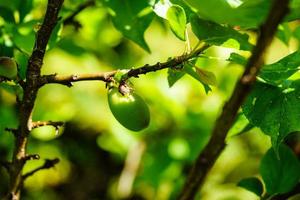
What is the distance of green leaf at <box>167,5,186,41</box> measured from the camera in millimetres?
719

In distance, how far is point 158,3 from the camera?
75 centimetres

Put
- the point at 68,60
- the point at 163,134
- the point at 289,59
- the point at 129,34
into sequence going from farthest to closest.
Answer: the point at 68,60
the point at 163,134
the point at 129,34
the point at 289,59

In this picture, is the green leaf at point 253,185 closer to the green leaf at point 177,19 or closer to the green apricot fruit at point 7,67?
the green leaf at point 177,19

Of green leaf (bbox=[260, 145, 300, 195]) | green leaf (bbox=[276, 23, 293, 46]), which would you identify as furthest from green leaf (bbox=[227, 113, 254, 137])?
green leaf (bbox=[276, 23, 293, 46])

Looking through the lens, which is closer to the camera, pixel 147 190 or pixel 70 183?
pixel 147 190

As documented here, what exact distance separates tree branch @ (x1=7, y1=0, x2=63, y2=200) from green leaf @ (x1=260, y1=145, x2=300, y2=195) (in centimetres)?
41

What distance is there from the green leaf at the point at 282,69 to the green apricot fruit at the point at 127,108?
0.18 meters

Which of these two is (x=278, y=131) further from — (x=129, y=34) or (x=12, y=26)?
(x=12, y=26)

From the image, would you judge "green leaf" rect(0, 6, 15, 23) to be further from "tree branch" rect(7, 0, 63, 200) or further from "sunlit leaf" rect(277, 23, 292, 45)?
"sunlit leaf" rect(277, 23, 292, 45)

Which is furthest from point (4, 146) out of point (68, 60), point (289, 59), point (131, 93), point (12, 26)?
point (289, 59)

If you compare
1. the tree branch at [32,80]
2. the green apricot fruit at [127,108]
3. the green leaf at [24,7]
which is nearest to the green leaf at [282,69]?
the green apricot fruit at [127,108]

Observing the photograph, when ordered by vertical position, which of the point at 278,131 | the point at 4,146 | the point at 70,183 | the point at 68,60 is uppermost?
the point at 68,60

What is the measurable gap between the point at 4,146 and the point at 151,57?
58 centimetres

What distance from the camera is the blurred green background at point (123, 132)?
166cm
